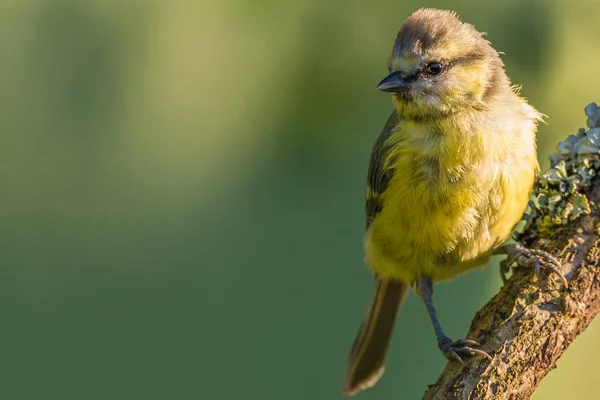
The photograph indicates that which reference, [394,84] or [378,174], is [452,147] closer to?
[394,84]

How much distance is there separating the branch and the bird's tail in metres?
1.12

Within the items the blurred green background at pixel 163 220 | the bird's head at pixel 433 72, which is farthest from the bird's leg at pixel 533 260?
the blurred green background at pixel 163 220

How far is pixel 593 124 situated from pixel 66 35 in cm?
306

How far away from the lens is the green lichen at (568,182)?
7.66ft

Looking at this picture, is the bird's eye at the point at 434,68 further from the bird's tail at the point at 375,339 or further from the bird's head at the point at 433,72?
the bird's tail at the point at 375,339

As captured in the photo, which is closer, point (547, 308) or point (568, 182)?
point (547, 308)

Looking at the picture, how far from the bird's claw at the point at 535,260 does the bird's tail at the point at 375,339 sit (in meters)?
0.96

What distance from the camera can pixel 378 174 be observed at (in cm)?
309

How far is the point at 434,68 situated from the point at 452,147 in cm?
28

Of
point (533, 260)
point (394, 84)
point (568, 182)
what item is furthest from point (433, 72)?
point (533, 260)

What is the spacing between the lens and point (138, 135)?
15.0 ft

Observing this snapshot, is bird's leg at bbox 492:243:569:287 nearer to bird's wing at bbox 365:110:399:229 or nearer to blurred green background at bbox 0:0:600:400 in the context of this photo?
bird's wing at bbox 365:110:399:229

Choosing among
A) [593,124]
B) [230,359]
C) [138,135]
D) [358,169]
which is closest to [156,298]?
[230,359]

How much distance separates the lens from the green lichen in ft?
7.66
